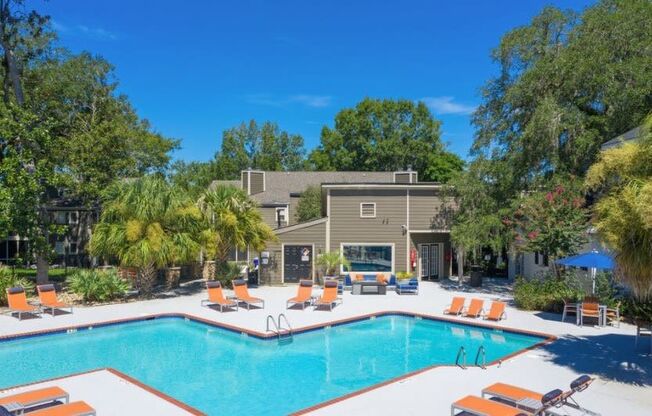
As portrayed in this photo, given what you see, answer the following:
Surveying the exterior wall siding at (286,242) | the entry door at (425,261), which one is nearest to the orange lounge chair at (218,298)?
the exterior wall siding at (286,242)

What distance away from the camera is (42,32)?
2397cm

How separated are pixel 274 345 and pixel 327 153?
160 ft

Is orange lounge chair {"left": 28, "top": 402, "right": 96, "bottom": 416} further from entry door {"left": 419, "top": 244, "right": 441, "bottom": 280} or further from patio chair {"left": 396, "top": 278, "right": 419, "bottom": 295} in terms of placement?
entry door {"left": 419, "top": 244, "right": 441, "bottom": 280}

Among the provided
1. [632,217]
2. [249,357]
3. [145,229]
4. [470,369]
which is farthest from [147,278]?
[632,217]

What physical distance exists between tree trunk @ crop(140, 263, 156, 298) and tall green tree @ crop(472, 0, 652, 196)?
1604cm

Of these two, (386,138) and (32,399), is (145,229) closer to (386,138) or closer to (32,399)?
(32,399)

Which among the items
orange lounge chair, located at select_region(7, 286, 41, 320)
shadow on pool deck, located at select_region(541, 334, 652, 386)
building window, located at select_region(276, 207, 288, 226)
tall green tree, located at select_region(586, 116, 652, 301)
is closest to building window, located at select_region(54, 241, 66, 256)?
building window, located at select_region(276, 207, 288, 226)

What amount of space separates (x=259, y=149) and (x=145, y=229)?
154 feet

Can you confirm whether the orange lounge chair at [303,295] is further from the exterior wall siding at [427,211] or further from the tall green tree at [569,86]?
the tall green tree at [569,86]

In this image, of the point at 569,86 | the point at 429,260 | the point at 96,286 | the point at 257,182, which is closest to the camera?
the point at 96,286

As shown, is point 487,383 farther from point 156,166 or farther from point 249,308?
point 156,166

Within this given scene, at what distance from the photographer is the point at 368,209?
2516 centimetres

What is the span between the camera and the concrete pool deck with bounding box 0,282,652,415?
8648 mm

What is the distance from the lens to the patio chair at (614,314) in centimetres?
1482
